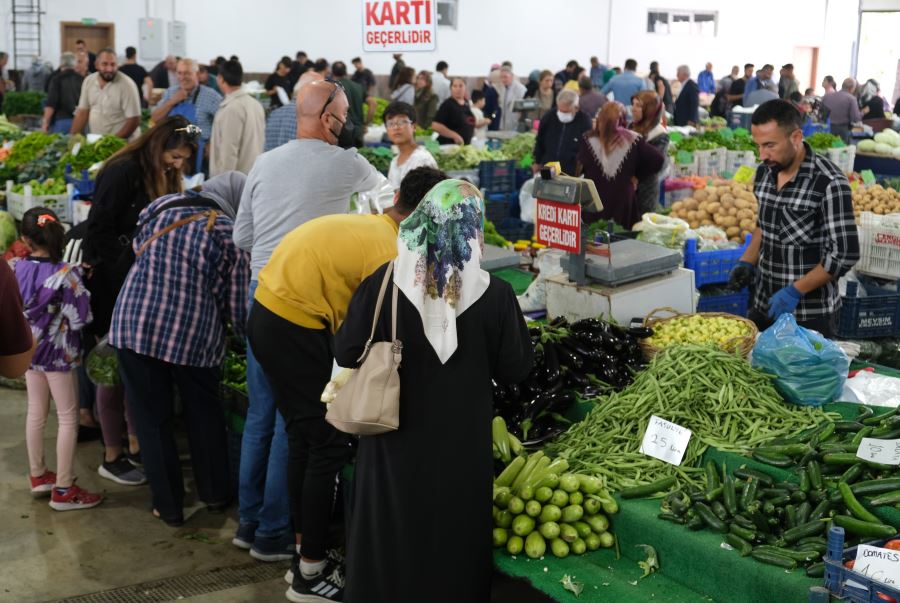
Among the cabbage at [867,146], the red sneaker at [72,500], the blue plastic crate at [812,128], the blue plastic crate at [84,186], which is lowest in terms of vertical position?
the red sneaker at [72,500]

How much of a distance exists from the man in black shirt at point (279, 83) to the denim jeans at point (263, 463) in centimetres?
1037

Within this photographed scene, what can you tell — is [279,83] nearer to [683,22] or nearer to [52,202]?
[52,202]

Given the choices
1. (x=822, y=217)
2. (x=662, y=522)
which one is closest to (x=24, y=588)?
(x=662, y=522)

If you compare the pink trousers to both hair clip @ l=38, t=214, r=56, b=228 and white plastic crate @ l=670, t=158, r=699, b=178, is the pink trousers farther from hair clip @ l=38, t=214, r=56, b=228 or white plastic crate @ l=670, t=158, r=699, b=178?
white plastic crate @ l=670, t=158, r=699, b=178

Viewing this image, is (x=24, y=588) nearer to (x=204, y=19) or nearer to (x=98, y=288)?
(x=98, y=288)

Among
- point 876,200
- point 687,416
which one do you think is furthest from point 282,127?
point 876,200

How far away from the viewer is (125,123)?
996 cm

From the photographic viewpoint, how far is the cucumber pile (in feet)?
12.0

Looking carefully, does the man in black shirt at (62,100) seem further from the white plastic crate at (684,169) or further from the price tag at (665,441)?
the price tag at (665,441)

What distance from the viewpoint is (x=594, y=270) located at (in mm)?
5137

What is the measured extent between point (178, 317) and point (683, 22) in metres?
26.4

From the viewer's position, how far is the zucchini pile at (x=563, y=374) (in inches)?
173

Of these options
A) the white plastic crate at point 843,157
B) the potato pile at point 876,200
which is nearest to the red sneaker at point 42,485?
the potato pile at point 876,200

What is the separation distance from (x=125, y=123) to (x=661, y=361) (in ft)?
23.6
